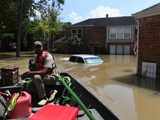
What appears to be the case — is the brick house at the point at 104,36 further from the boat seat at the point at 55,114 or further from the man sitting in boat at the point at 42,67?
the boat seat at the point at 55,114

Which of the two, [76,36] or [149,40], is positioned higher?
[149,40]

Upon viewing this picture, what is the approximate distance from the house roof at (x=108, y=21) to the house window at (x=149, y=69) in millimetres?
38416

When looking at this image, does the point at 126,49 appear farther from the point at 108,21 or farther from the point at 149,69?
the point at 149,69

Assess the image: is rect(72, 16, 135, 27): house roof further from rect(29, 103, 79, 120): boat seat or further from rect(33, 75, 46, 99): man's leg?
rect(29, 103, 79, 120): boat seat

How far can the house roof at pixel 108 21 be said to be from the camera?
61.4 meters

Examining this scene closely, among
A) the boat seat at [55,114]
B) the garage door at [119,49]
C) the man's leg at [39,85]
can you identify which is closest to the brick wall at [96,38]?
the garage door at [119,49]

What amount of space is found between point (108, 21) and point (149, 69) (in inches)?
1724

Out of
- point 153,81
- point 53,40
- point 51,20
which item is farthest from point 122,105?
point 53,40

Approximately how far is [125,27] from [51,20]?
1347 cm

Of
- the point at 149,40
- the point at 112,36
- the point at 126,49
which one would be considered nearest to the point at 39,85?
the point at 149,40

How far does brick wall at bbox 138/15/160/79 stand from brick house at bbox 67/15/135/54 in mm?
36817

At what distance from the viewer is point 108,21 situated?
211 ft

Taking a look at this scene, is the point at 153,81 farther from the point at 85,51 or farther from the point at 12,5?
the point at 85,51

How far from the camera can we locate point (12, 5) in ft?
170
